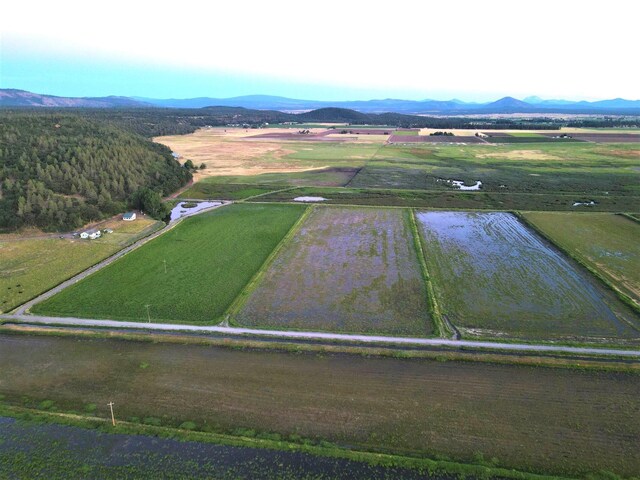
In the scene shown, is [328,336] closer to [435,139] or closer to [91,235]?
[91,235]

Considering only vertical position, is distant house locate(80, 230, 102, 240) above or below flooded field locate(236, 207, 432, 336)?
above

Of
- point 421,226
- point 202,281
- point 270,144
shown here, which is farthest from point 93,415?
point 270,144

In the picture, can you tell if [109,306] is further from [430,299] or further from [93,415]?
[430,299]

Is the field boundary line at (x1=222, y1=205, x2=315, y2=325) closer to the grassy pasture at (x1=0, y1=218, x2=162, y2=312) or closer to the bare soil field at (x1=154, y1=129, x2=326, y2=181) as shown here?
the grassy pasture at (x1=0, y1=218, x2=162, y2=312)

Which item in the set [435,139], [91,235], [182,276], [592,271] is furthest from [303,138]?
[592,271]

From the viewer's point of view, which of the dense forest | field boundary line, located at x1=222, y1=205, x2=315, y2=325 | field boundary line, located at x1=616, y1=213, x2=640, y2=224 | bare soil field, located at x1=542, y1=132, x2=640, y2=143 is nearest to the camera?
field boundary line, located at x1=222, y1=205, x2=315, y2=325

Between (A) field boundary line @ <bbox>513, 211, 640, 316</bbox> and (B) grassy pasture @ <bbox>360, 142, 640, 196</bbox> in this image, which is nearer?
(A) field boundary line @ <bbox>513, 211, 640, 316</bbox>

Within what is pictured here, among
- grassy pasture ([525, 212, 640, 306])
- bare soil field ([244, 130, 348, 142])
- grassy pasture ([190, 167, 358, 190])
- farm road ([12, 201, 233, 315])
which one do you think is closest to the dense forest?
grassy pasture ([190, 167, 358, 190])

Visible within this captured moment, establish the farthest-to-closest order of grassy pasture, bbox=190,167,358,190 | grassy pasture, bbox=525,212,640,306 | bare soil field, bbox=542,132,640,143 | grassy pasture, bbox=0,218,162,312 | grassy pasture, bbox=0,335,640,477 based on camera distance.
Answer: bare soil field, bbox=542,132,640,143 → grassy pasture, bbox=190,167,358,190 → grassy pasture, bbox=525,212,640,306 → grassy pasture, bbox=0,218,162,312 → grassy pasture, bbox=0,335,640,477
